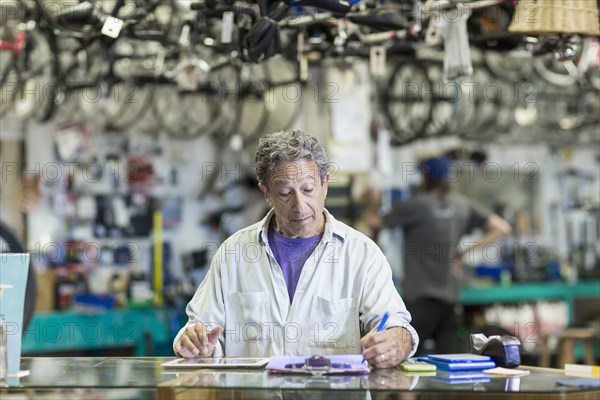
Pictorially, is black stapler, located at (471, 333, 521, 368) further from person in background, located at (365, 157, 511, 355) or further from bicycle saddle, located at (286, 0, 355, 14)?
person in background, located at (365, 157, 511, 355)

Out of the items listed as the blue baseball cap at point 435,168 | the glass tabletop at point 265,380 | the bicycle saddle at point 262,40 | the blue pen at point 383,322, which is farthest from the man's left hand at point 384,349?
the blue baseball cap at point 435,168

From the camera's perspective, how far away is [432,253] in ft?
26.9

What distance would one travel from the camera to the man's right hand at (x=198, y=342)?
3592 millimetres

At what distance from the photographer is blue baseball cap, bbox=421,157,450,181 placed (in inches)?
322

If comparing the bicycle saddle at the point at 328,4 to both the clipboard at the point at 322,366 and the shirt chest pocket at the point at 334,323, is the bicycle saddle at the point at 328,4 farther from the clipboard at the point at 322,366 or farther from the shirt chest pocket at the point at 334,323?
the clipboard at the point at 322,366

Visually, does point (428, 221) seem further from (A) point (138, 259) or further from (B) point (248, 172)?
(A) point (138, 259)

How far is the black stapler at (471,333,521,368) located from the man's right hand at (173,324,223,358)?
917 mm

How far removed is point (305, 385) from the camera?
2.97 meters

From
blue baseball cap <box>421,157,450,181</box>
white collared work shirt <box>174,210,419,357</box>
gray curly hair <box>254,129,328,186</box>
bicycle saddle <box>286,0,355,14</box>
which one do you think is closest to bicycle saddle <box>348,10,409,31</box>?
bicycle saddle <box>286,0,355,14</box>

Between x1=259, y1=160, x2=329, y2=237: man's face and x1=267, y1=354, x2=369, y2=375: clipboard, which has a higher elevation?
x1=259, y1=160, x2=329, y2=237: man's face

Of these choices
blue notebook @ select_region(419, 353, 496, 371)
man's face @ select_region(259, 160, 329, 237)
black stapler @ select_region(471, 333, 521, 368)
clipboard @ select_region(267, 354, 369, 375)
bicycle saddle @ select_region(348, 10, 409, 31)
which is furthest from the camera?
bicycle saddle @ select_region(348, 10, 409, 31)

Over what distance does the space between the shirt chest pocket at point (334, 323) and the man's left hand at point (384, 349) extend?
15.1 inches

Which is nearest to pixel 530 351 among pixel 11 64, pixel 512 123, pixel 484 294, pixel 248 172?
pixel 484 294

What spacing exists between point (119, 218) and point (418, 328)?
2.84 m
